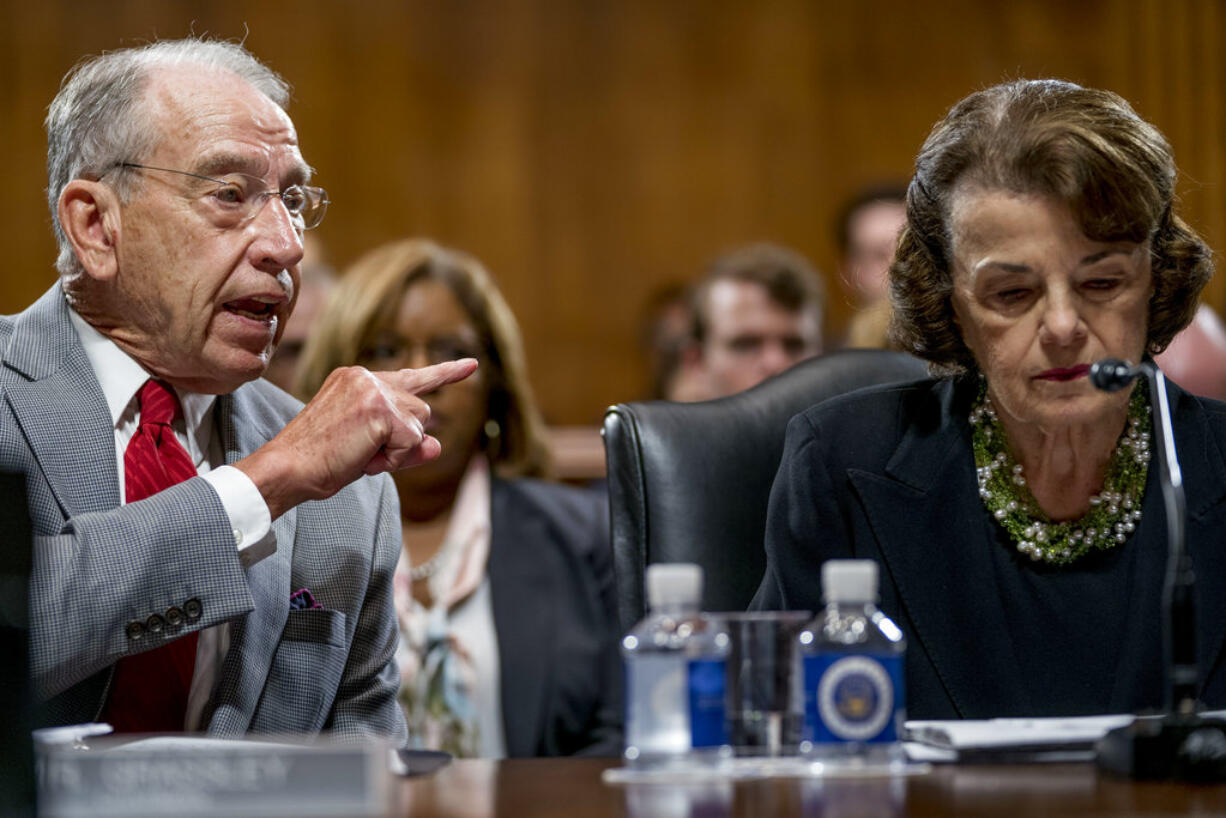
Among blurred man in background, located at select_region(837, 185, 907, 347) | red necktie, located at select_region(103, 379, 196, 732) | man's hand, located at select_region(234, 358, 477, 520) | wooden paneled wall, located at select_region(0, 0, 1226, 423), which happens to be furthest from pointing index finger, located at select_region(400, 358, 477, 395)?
wooden paneled wall, located at select_region(0, 0, 1226, 423)

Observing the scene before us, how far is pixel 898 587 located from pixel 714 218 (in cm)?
398

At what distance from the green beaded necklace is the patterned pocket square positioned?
0.84 m

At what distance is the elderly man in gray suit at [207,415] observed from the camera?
5.58 feet

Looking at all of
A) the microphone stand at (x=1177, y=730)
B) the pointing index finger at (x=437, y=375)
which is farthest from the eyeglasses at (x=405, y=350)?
the microphone stand at (x=1177, y=730)

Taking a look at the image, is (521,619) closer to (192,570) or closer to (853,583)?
(192,570)

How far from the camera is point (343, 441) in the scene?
5.57 ft

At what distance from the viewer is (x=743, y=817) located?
106cm

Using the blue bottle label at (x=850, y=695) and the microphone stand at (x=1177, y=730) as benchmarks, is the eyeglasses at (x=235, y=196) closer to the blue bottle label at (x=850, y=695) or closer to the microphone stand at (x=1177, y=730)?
the blue bottle label at (x=850, y=695)

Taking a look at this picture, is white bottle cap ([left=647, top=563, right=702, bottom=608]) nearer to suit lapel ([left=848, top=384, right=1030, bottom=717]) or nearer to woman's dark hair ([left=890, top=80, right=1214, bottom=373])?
suit lapel ([left=848, top=384, right=1030, bottom=717])

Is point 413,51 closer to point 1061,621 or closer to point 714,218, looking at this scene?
point 714,218

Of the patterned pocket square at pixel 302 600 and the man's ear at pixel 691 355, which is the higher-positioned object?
the man's ear at pixel 691 355

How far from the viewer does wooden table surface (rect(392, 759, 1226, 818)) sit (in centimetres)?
107

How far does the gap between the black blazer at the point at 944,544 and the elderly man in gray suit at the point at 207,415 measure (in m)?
0.44

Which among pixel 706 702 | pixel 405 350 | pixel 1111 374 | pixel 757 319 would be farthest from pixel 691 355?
pixel 706 702
